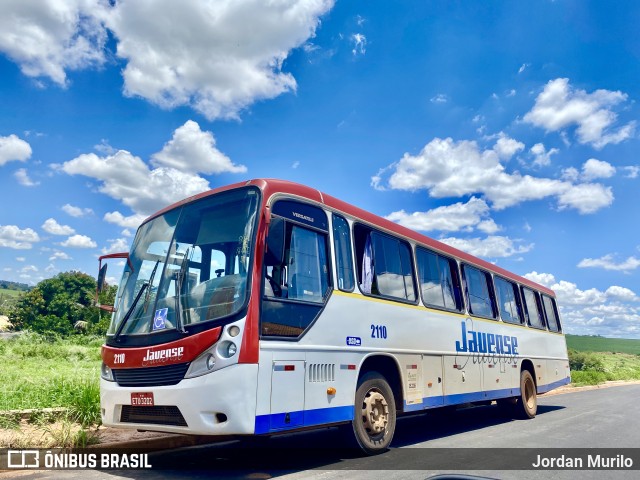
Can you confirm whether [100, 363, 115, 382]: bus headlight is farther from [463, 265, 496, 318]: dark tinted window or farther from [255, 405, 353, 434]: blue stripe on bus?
[463, 265, 496, 318]: dark tinted window

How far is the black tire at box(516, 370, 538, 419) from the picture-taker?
501 inches

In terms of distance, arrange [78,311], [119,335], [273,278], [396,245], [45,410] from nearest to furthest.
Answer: [273,278] → [119,335] → [45,410] → [396,245] → [78,311]

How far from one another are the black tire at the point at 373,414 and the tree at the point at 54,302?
56.6 meters

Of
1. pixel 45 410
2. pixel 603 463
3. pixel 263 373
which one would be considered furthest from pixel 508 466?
pixel 45 410

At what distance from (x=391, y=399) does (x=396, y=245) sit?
250cm

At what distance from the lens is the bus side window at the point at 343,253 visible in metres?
7.04

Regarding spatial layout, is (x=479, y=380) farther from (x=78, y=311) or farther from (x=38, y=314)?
(x=38, y=314)

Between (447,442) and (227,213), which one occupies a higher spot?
(227,213)

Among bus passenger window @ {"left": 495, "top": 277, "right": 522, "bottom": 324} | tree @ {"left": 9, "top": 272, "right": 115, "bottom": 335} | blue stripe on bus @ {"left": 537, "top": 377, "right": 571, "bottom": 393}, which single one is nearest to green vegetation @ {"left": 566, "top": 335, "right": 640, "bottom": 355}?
tree @ {"left": 9, "top": 272, "right": 115, "bottom": 335}

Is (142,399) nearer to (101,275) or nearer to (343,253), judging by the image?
(101,275)

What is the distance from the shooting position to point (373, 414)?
23.4 feet

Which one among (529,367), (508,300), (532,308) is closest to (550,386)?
(529,367)

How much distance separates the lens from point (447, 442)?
28.8 ft

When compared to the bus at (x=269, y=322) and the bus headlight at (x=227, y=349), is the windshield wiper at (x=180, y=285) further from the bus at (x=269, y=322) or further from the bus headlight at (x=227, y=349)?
the bus headlight at (x=227, y=349)
